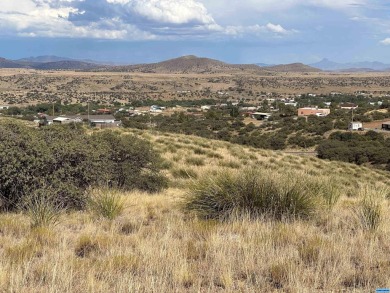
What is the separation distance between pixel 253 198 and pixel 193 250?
292cm

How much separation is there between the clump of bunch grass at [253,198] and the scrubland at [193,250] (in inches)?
4.4

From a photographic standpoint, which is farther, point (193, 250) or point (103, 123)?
point (103, 123)

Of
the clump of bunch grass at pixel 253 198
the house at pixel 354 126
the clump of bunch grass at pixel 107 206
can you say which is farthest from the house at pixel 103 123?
the clump of bunch grass at pixel 253 198

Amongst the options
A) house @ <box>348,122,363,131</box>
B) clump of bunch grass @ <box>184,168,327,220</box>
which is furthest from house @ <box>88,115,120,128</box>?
clump of bunch grass @ <box>184,168,327,220</box>

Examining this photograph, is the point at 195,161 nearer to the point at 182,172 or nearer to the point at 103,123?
the point at 182,172

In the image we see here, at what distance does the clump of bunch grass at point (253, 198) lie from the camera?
8195mm

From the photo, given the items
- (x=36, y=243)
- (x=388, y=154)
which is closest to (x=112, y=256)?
(x=36, y=243)

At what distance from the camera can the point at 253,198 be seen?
336 inches

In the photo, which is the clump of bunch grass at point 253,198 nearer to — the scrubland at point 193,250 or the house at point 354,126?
the scrubland at point 193,250

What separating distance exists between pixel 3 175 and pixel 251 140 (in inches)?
1979

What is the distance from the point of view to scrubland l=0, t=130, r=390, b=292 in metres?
4.71

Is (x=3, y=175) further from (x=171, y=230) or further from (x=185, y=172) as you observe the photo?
(x=185, y=172)

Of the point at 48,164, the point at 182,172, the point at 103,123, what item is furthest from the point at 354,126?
the point at 48,164

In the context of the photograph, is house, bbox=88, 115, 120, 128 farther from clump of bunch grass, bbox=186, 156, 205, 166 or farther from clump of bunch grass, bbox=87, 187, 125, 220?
clump of bunch grass, bbox=87, 187, 125, 220
